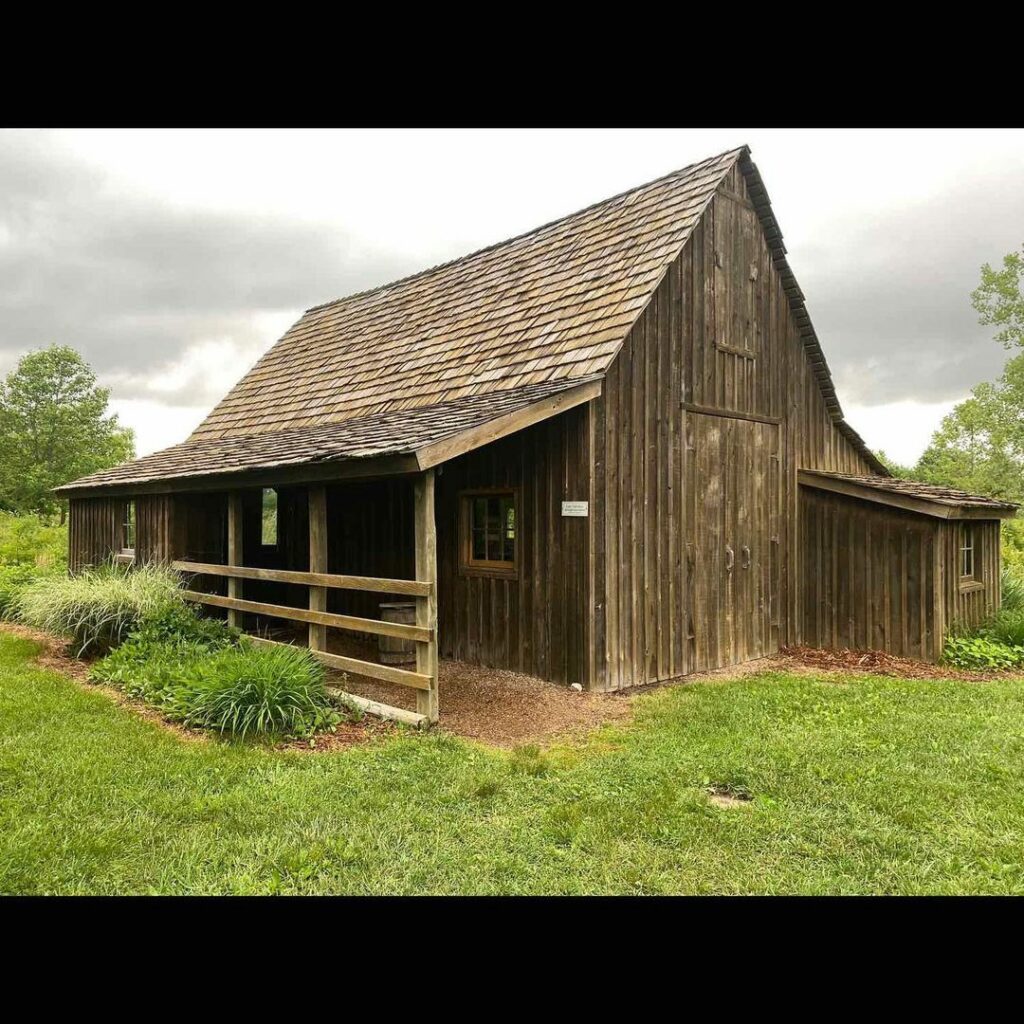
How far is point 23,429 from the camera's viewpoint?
31125mm

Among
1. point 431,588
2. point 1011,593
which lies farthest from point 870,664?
point 431,588

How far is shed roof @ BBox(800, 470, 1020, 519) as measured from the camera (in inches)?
377

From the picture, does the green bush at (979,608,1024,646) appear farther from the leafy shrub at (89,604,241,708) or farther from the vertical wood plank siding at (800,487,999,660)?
the leafy shrub at (89,604,241,708)

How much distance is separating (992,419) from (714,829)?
28.6 m

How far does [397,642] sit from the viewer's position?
8.73 metres

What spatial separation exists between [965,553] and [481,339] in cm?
791

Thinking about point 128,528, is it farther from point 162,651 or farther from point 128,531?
point 162,651

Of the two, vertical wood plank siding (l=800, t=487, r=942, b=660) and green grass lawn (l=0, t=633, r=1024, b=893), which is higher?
vertical wood plank siding (l=800, t=487, r=942, b=660)

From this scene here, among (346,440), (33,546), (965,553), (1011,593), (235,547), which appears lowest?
(1011,593)

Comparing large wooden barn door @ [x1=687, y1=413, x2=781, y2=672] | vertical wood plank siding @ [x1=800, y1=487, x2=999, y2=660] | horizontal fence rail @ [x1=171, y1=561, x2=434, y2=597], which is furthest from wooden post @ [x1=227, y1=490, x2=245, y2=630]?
vertical wood plank siding @ [x1=800, y1=487, x2=999, y2=660]

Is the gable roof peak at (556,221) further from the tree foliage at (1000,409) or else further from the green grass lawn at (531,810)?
the tree foliage at (1000,409)

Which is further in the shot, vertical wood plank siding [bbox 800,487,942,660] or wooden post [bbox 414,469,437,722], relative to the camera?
vertical wood plank siding [bbox 800,487,942,660]

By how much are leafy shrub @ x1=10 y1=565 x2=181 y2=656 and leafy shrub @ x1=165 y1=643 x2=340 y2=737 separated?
2465 mm

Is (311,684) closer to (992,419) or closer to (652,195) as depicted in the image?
(652,195)
